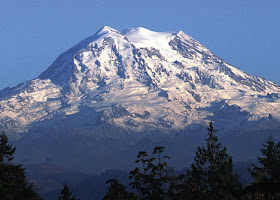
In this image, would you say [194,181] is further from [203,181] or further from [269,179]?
[269,179]

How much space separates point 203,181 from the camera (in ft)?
346

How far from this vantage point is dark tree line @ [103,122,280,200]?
84.1m

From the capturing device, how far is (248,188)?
115 metres

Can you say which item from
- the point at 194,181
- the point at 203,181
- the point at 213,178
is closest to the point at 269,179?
the point at 203,181

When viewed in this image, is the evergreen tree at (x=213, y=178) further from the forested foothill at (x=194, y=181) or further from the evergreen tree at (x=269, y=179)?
the evergreen tree at (x=269, y=179)

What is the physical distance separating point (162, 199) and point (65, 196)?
60.9 meters

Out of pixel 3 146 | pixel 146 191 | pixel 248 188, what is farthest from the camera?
pixel 3 146

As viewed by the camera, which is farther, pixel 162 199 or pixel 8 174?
pixel 8 174

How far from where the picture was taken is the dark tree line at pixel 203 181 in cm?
8406

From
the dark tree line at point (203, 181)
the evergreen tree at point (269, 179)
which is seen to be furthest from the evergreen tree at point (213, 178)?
the evergreen tree at point (269, 179)

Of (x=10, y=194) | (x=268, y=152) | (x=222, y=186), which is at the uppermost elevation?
(x=268, y=152)

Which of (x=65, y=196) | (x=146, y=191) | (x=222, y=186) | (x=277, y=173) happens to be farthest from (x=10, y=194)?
(x=65, y=196)

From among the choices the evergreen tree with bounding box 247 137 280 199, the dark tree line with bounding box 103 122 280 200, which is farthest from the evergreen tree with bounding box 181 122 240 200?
the evergreen tree with bounding box 247 137 280 199

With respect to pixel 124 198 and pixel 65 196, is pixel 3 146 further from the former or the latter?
pixel 124 198
